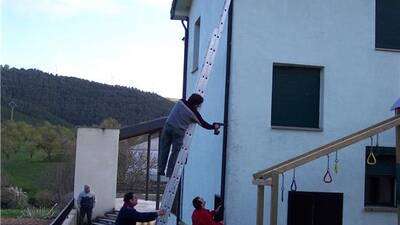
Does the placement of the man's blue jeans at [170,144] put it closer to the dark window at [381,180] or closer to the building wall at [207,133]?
the building wall at [207,133]

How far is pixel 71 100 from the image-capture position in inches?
3957

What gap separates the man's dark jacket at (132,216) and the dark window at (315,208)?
187 inches

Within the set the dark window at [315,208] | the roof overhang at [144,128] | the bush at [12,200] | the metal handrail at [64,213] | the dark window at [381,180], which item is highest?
the roof overhang at [144,128]

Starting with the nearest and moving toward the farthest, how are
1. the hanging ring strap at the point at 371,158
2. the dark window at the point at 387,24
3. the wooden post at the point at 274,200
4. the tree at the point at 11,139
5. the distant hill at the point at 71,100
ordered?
the wooden post at the point at 274,200 < the hanging ring strap at the point at 371,158 < the dark window at the point at 387,24 < the tree at the point at 11,139 < the distant hill at the point at 71,100

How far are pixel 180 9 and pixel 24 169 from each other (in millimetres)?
62063

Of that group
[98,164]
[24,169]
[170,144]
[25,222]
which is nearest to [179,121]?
[170,144]

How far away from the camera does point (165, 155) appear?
9086 mm

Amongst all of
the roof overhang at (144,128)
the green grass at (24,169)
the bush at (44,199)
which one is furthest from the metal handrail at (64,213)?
the green grass at (24,169)

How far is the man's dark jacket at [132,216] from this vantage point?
809cm

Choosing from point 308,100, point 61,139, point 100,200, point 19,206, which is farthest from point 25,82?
point 308,100

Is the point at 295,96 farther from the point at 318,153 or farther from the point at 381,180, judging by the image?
the point at 318,153

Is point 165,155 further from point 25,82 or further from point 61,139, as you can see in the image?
point 25,82

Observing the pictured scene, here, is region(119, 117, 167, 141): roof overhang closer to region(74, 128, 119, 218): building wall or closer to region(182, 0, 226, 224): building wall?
region(74, 128, 119, 218): building wall

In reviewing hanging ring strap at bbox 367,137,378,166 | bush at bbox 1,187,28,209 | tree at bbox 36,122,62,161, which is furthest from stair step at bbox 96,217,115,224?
tree at bbox 36,122,62,161
